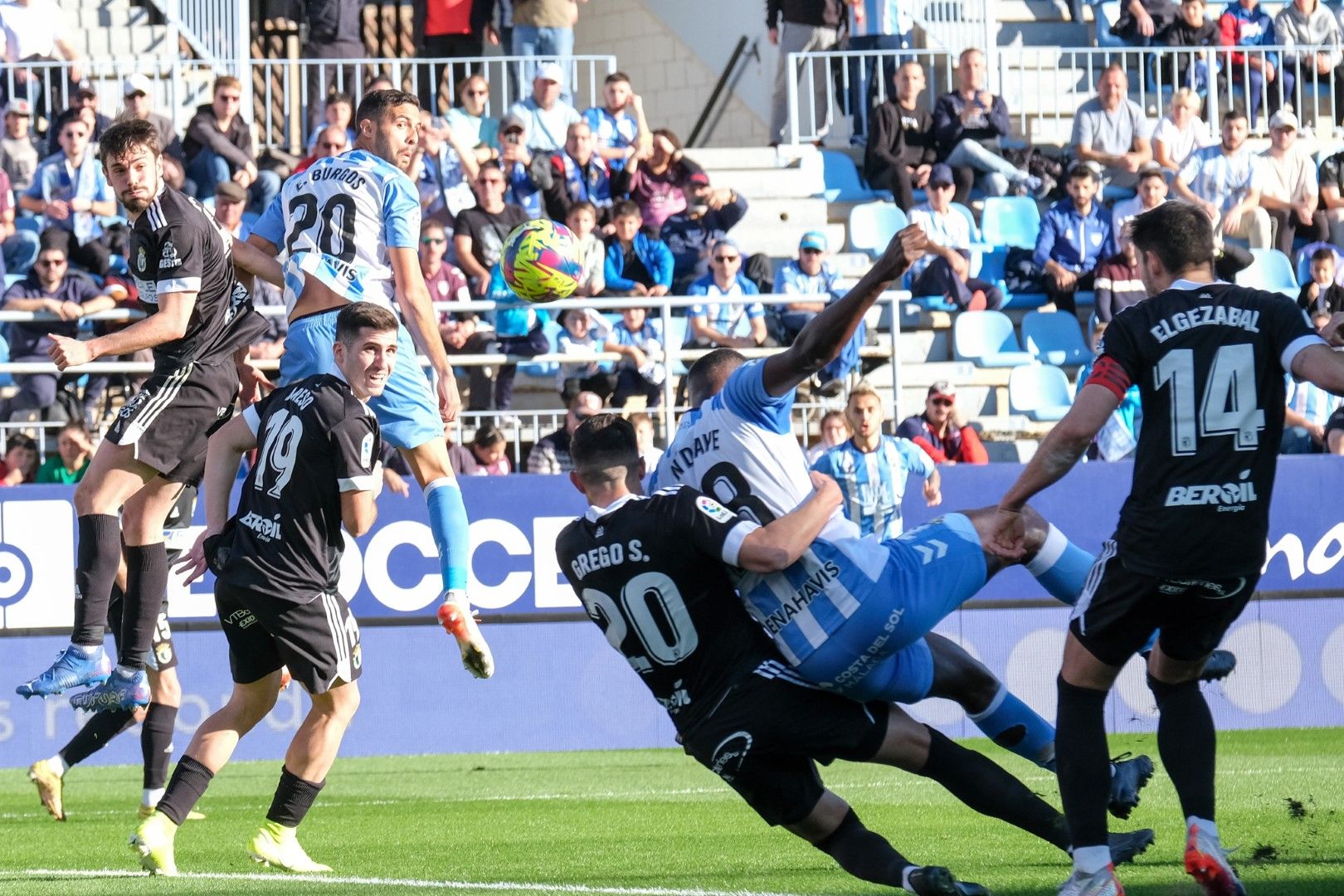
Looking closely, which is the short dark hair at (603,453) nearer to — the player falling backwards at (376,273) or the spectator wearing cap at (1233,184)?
the player falling backwards at (376,273)

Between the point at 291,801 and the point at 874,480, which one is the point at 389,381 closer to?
the point at 291,801

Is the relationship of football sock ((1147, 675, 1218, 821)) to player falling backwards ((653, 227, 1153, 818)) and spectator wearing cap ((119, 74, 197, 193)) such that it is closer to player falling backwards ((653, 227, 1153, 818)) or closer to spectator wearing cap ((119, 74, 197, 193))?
player falling backwards ((653, 227, 1153, 818))

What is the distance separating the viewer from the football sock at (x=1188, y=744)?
575cm

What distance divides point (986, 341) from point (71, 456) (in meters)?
7.51

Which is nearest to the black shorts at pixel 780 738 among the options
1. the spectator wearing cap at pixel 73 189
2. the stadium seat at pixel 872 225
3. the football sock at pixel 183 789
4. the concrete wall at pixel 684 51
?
the football sock at pixel 183 789

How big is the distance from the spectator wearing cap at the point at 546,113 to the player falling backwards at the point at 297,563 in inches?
399

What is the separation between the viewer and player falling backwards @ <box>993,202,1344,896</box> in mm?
5461

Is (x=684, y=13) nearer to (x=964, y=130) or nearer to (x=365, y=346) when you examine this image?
(x=964, y=130)

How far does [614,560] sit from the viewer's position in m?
5.68

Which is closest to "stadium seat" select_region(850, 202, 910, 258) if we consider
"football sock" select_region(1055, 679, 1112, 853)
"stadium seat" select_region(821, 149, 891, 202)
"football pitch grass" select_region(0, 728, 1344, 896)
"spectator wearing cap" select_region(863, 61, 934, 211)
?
"spectator wearing cap" select_region(863, 61, 934, 211)

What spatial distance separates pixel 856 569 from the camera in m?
5.72

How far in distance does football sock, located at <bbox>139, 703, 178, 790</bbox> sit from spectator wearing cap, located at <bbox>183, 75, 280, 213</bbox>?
7.26 meters

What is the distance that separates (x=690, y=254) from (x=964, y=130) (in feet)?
11.0

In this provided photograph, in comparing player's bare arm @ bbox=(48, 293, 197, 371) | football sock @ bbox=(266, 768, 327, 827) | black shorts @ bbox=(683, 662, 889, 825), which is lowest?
football sock @ bbox=(266, 768, 327, 827)
